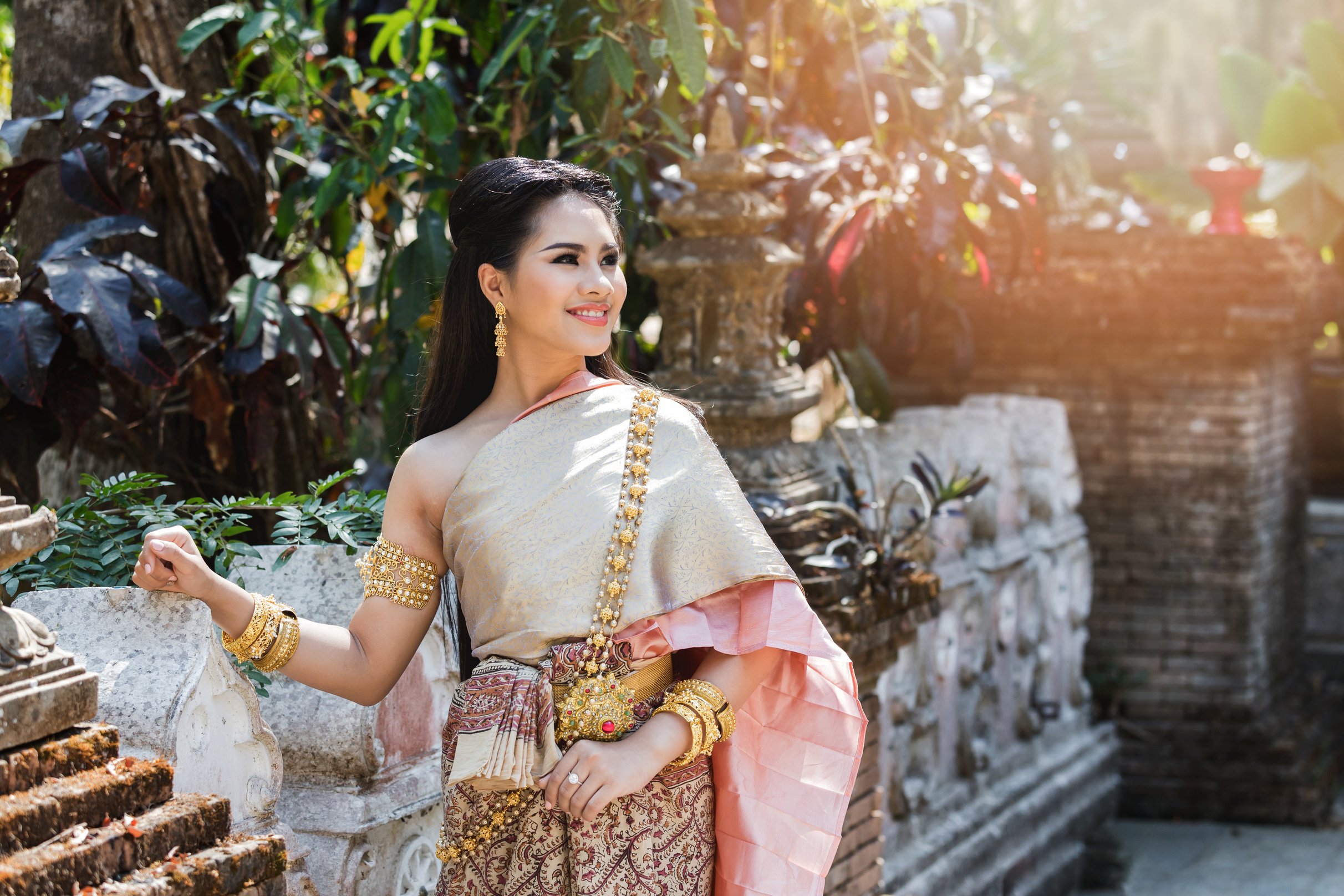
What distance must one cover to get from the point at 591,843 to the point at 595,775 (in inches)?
5.2

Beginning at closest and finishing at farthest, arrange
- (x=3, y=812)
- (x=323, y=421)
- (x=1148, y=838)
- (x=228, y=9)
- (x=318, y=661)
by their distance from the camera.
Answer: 1. (x=3, y=812)
2. (x=318, y=661)
3. (x=228, y=9)
4. (x=323, y=421)
5. (x=1148, y=838)

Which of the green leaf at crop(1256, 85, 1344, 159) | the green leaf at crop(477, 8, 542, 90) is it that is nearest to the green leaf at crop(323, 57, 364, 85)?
the green leaf at crop(477, 8, 542, 90)

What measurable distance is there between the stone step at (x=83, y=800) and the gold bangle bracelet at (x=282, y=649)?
22cm

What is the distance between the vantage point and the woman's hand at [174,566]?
1797mm

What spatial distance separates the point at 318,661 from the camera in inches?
75.2

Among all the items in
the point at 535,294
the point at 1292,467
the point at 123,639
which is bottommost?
the point at 1292,467

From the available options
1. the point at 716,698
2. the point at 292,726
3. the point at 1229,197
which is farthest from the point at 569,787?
the point at 1229,197

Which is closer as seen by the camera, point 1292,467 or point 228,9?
point 228,9

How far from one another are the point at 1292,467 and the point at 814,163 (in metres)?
3.06

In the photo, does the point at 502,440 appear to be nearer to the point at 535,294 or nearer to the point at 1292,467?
the point at 535,294

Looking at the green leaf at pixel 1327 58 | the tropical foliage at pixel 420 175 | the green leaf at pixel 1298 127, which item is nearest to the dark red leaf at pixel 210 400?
the tropical foliage at pixel 420 175

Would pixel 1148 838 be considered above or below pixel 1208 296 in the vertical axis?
below

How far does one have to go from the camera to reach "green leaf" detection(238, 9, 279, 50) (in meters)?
3.42

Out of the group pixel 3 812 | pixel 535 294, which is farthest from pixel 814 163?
pixel 3 812
